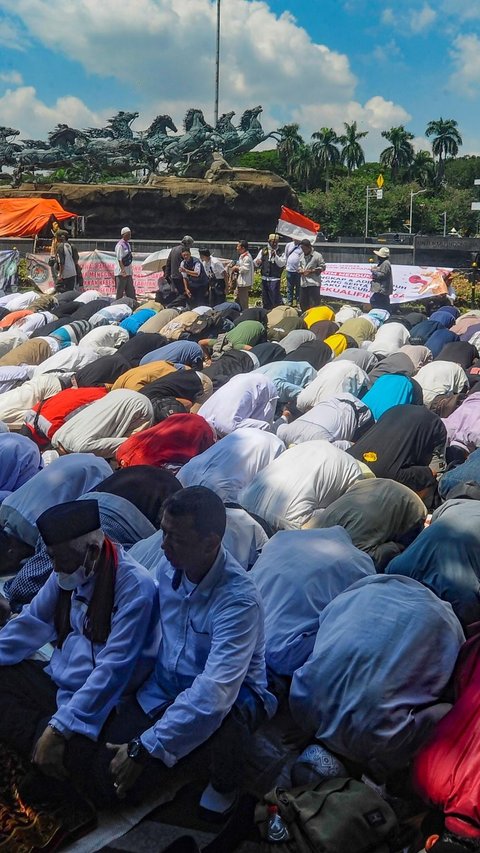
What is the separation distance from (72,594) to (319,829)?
3.99ft

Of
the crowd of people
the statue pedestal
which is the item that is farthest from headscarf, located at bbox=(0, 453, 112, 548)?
the statue pedestal

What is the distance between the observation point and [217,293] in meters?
13.9

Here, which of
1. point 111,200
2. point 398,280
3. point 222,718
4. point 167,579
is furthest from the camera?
point 111,200

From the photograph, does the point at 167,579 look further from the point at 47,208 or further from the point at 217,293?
the point at 47,208

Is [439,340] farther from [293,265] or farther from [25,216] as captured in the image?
[25,216]

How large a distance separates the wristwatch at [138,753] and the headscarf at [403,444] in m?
3.49

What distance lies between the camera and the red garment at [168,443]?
6.20 m

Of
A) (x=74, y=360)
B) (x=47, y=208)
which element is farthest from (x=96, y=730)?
(x=47, y=208)

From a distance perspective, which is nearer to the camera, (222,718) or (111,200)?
(222,718)

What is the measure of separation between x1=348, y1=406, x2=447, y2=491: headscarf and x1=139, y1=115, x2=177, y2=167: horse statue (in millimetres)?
22583

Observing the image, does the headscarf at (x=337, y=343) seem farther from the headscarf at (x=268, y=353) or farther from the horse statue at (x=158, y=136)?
the horse statue at (x=158, y=136)

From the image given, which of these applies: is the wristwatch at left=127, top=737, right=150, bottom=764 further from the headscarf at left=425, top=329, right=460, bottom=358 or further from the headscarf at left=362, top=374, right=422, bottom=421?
the headscarf at left=425, top=329, right=460, bottom=358

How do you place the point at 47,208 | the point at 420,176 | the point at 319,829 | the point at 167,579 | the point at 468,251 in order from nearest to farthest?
the point at 319,829 → the point at 167,579 → the point at 468,251 → the point at 47,208 → the point at 420,176

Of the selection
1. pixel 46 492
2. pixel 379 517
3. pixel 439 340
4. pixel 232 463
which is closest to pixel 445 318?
pixel 439 340
